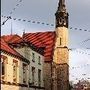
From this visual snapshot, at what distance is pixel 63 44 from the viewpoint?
70.5 metres

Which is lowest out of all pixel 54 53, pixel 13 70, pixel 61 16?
pixel 13 70

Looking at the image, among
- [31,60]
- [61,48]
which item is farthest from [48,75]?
[31,60]

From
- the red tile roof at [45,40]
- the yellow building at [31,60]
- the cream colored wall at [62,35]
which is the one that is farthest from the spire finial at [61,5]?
the yellow building at [31,60]

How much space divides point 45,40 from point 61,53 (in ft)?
11.9

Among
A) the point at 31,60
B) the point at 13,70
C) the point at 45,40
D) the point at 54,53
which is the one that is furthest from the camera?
the point at 45,40

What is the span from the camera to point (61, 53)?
2717 inches

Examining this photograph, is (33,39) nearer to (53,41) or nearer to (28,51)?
(53,41)

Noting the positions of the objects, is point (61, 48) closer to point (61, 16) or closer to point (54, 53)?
point (54, 53)

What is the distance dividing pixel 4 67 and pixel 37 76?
12.5m

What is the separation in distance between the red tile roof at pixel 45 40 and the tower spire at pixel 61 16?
2.54 m

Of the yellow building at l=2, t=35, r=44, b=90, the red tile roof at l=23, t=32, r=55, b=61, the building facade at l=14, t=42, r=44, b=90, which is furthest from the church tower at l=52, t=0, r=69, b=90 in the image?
the yellow building at l=2, t=35, r=44, b=90

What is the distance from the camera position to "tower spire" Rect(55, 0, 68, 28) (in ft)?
233

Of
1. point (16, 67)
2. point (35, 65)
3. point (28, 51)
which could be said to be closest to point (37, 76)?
point (35, 65)

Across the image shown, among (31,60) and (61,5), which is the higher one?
(61,5)
